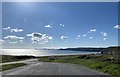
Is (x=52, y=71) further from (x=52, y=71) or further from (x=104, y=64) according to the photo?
(x=104, y=64)

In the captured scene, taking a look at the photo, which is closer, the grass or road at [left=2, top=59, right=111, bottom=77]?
road at [left=2, top=59, right=111, bottom=77]

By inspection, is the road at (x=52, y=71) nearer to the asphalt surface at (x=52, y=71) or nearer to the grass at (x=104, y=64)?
the asphalt surface at (x=52, y=71)

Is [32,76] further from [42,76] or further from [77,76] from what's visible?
[77,76]

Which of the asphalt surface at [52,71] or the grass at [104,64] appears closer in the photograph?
the asphalt surface at [52,71]

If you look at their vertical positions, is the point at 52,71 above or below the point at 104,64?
below

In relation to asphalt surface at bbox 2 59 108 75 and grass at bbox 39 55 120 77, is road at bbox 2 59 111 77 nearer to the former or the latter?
asphalt surface at bbox 2 59 108 75

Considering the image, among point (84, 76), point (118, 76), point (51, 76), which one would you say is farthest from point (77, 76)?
point (118, 76)

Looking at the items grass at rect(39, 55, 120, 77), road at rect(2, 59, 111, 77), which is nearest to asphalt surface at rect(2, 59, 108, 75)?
road at rect(2, 59, 111, 77)

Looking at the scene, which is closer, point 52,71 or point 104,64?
point 52,71

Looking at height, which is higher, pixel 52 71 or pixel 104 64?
pixel 104 64

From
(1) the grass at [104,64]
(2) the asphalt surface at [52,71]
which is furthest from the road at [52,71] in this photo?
(1) the grass at [104,64]

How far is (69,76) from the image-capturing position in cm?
2472

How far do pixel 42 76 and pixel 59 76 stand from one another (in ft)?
5.19

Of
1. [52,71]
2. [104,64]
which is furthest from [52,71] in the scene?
[104,64]
